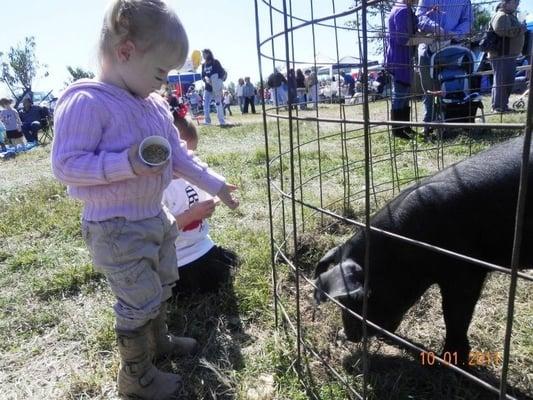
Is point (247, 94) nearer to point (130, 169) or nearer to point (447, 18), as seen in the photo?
point (447, 18)

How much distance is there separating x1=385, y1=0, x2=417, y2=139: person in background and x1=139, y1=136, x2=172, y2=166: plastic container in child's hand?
12.1 ft

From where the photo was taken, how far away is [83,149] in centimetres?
149

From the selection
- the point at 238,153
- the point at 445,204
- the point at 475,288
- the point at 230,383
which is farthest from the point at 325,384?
the point at 238,153

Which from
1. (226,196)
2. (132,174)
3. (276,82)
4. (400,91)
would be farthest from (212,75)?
(132,174)

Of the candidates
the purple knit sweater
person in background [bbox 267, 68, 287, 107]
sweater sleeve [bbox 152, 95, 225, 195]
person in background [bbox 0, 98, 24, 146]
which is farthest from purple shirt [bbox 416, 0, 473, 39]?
person in background [bbox 0, 98, 24, 146]

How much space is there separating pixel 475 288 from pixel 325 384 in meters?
0.69

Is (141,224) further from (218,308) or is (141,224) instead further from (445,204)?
(445,204)

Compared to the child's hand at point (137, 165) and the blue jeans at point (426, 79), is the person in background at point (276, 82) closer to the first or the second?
the child's hand at point (137, 165)

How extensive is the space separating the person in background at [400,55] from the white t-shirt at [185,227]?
2.87 meters

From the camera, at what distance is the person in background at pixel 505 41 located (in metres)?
5.32

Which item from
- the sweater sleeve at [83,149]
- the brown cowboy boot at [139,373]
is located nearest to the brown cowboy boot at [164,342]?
the brown cowboy boot at [139,373]

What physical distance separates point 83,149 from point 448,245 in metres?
1.38

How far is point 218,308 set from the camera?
2.37 metres

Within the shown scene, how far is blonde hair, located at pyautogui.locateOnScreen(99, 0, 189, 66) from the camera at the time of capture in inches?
56.7
